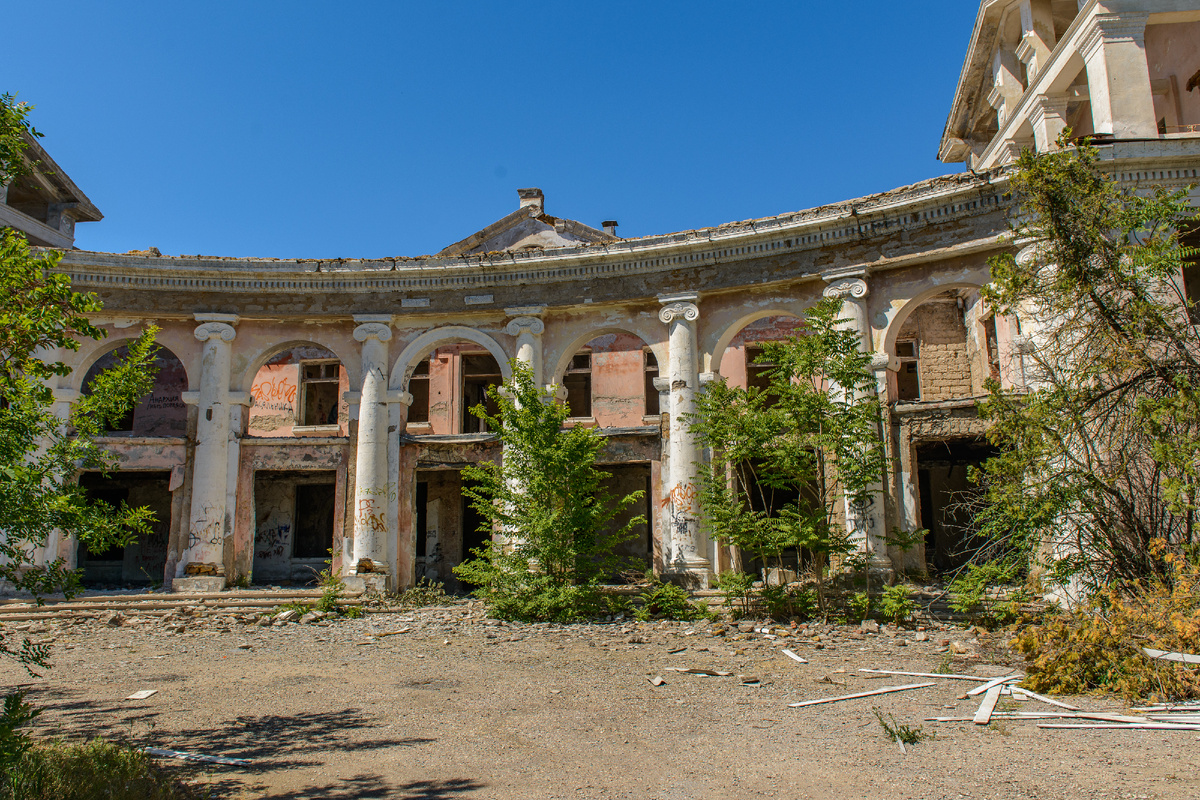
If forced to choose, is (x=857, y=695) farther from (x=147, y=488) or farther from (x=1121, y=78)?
(x=147, y=488)

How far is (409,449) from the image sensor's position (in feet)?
50.7

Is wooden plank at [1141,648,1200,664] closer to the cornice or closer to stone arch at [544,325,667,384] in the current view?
the cornice

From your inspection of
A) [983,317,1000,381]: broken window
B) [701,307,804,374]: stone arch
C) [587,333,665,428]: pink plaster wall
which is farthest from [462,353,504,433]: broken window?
[983,317,1000,381]: broken window

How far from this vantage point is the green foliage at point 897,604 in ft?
34.5

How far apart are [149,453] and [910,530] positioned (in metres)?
13.7

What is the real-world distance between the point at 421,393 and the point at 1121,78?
1609 centimetres

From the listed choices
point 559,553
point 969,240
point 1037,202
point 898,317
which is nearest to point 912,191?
point 969,240

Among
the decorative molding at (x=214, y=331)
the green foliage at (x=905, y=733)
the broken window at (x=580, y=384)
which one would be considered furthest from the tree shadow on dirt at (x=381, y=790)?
the broken window at (x=580, y=384)

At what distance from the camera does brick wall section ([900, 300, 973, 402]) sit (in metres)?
17.6

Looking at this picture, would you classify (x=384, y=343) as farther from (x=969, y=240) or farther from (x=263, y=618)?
(x=969, y=240)

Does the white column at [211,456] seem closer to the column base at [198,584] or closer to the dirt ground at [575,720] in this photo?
the column base at [198,584]

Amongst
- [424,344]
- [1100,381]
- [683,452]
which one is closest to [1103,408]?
[1100,381]

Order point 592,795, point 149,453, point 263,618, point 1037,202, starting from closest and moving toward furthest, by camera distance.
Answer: point 592,795 → point 1037,202 → point 263,618 → point 149,453

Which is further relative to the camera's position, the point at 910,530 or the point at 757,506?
the point at 757,506
